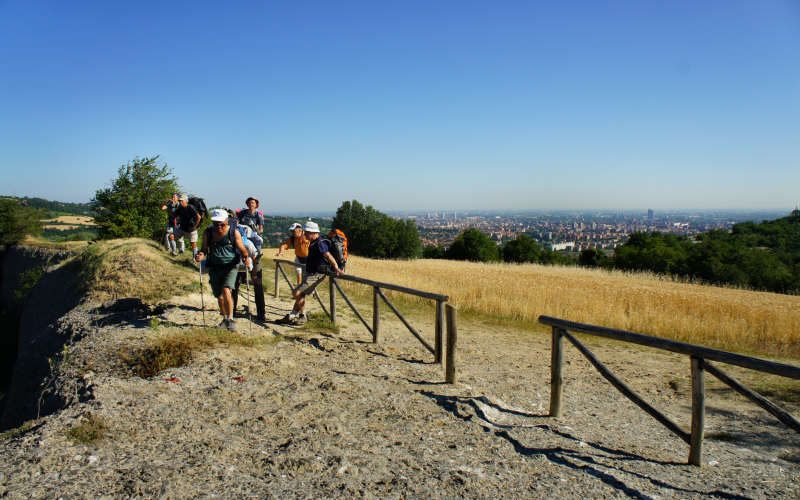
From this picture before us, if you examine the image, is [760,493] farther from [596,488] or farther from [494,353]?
[494,353]

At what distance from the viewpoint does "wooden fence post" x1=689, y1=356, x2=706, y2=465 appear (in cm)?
365

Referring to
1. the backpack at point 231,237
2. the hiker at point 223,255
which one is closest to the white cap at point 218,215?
the hiker at point 223,255

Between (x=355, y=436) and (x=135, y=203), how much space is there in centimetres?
1766

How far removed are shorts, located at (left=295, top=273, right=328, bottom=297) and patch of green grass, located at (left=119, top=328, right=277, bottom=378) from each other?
1884 millimetres

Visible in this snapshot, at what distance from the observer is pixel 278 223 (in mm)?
72250

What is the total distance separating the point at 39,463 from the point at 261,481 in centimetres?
171

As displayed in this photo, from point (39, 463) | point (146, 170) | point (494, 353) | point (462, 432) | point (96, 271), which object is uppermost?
point (146, 170)

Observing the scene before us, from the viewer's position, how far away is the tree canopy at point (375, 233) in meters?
63.2

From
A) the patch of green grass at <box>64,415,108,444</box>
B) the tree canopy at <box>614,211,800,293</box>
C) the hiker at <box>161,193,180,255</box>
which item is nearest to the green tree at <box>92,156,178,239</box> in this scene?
the hiker at <box>161,193,180,255</box>

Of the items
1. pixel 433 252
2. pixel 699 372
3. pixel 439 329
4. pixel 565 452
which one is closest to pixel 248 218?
pixel 439 329

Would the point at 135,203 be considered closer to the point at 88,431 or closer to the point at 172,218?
the point at 172,218

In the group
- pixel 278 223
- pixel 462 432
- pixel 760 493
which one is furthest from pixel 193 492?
pixel 278 223

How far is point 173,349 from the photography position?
5.34m

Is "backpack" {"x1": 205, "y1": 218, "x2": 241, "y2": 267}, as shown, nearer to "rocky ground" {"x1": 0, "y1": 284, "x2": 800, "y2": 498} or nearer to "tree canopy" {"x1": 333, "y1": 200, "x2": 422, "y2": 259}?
"rocky ground" {"x1": 0, "y1": 284, "x2": 800, "y2": 498}
